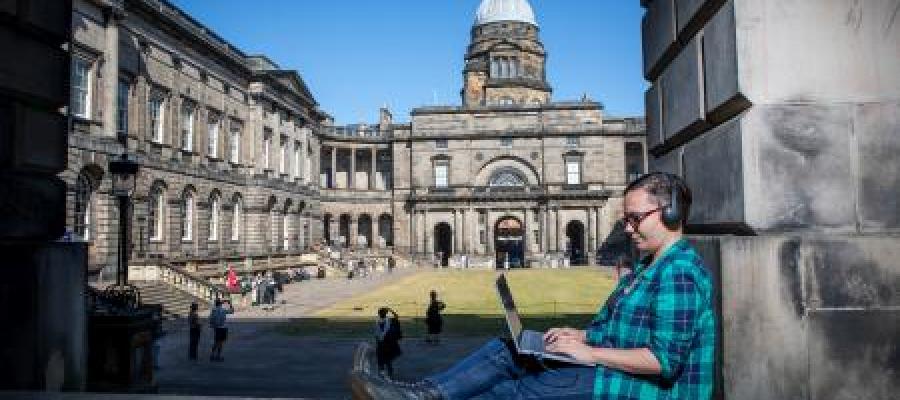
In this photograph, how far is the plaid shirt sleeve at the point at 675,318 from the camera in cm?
257

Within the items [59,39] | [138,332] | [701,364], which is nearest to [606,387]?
[701,364]

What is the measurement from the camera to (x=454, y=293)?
31281 mm

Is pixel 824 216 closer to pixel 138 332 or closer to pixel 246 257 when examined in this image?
pixel 138 332

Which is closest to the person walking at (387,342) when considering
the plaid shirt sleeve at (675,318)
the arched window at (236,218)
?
the plaid shirt sleeve at (675,318)

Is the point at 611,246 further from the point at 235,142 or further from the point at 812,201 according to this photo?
Result: the point at 812,201

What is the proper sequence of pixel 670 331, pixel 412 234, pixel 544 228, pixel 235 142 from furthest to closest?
pixel 412 234
pixel 544 228
pixel 235 142
pixel 670 331

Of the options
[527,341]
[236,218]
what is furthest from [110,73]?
[527,341]

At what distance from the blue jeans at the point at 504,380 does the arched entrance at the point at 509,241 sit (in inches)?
2382

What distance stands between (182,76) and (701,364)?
3324 centimetres

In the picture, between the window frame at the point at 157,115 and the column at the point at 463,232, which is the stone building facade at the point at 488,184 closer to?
the column at the point at 463,232

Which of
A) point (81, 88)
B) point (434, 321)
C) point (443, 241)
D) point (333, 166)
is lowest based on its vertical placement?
point (434, 321)

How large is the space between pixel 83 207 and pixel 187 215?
29.8 feet

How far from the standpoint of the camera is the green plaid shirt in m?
2.58

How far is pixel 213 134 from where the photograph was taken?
36.4 metres
